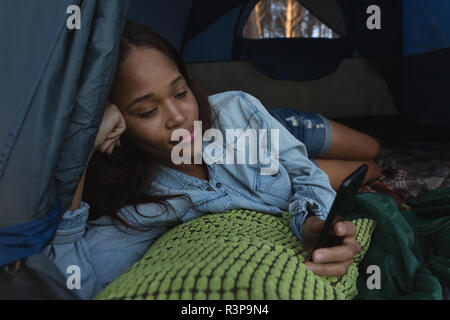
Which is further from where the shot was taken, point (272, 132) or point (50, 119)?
point (272, 132)

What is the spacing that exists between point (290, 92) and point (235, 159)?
1263 millimetres

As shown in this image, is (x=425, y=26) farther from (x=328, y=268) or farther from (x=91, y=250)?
(x=91, y=250)

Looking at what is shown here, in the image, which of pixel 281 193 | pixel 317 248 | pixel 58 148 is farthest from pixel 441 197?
pixel 58 148

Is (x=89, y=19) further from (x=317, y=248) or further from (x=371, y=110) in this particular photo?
(x=371, y=110)

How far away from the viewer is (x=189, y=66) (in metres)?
2.10

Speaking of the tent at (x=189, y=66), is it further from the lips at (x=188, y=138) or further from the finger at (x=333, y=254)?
the finger at (x=333, y=254)

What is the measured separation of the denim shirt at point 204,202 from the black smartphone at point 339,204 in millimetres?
118

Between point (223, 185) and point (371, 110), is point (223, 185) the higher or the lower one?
the lower one

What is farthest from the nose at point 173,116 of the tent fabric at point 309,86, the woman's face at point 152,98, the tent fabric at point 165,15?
the tent fabric at point 309,86

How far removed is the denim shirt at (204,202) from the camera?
2.47 feet

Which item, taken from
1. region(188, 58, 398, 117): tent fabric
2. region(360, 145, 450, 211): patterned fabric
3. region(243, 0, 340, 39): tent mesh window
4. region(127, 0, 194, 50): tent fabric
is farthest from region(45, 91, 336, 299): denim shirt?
region(243, 0, 340, 39): tent mesh window

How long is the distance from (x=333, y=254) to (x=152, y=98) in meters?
0.52

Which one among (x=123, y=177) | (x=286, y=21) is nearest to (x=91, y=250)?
(x=123, y=177)
